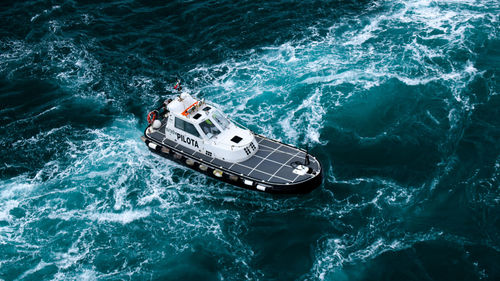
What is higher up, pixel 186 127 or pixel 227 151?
pixel 186 127

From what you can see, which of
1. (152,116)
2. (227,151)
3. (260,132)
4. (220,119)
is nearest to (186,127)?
(220,119)

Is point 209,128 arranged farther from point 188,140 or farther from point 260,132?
point 260,132

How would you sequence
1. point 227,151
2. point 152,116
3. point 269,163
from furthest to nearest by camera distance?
point 152,116 < point 227,151 < point 269,163

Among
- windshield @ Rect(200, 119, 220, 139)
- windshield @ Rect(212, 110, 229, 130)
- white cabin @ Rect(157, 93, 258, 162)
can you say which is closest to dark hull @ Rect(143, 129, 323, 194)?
white cabin @ Rect(157, 93, 258, 162)

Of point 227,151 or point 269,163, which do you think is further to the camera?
point 227,151

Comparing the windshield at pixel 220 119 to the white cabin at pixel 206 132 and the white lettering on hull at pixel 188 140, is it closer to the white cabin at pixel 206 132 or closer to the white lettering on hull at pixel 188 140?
the white cabin at pixel 206 132

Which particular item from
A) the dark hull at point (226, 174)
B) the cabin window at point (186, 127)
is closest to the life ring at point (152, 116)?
the dark hull at point (226, 174)

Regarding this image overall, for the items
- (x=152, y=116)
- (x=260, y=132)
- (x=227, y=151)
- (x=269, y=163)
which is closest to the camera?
(x=269, y=163)

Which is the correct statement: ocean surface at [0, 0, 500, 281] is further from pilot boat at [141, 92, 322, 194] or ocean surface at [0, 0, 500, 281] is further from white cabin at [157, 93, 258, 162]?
white cabin at [157, 93, 258, 162]
